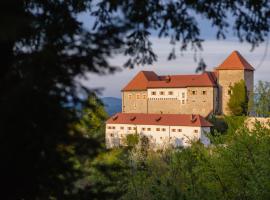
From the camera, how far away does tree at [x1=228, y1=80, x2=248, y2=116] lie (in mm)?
55250

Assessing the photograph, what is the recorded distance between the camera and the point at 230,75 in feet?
204

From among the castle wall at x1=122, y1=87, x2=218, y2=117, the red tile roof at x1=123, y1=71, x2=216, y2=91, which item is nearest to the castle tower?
the castle wall at x1=122, y1=87, x2=218, y2=117

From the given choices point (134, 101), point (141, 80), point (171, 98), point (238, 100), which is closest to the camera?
point (238, 100)

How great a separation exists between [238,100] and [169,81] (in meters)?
11.4

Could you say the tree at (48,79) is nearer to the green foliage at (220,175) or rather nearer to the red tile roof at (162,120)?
the green foliage at (220,175)

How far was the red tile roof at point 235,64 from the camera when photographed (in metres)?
62.6

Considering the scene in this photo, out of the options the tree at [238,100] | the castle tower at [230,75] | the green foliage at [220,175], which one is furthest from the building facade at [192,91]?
the green foliage at [220,175]

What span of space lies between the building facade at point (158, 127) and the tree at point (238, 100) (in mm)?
6352

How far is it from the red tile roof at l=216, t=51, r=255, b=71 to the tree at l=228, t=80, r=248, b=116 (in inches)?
260

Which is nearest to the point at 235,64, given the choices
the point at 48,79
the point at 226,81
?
the point at 226,81

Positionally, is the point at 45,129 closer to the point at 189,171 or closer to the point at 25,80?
the point at 25,80

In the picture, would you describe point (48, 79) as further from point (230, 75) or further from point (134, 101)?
point (134, 101)

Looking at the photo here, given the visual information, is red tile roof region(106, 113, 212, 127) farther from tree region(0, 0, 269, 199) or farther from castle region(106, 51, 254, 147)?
tree region(0, 0, 269, 199)

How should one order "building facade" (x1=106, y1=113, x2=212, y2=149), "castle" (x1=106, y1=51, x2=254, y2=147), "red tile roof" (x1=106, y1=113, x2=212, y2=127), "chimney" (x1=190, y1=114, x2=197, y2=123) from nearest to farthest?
"building facade" (x1=106, y1=113, x2=212, y2=149)
"red tile roof" (x1=106, y1=113, x2=212, y2=127)
"chimney" (x1=190, y1=114, x2=197, y2=123)
"castle" (x1=106, y1=51, x2=254, y2=147)
